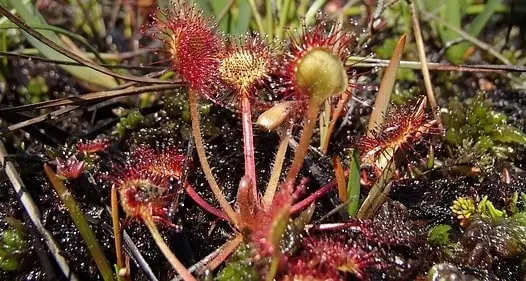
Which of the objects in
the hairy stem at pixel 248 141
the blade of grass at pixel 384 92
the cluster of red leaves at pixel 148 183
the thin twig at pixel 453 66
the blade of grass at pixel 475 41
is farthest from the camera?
the blade of grass at pixel 475 41

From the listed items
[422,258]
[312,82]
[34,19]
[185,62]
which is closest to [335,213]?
[422,258]

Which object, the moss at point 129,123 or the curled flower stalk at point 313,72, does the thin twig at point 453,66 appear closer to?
the curled flower stalk at point 313,72

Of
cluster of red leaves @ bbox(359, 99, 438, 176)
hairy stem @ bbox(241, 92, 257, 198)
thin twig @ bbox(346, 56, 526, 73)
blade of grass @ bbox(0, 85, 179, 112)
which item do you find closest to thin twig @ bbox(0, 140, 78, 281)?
blade of grass @ bbox(0, 85, 179, 112)

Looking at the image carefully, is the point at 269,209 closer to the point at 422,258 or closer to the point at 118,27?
the point at 422,258

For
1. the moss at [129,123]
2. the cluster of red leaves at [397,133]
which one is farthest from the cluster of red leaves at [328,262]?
the moss at [129,123]

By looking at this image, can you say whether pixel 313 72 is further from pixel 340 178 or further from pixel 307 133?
pixel 340 178

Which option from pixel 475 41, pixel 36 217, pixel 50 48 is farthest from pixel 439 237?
pixel 50 48
